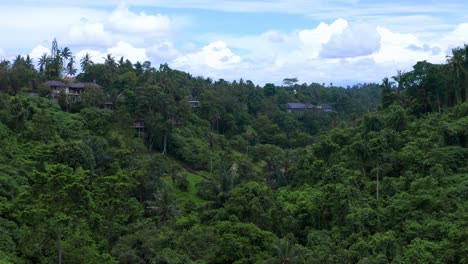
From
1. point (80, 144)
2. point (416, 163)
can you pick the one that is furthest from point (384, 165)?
point (80, 144)

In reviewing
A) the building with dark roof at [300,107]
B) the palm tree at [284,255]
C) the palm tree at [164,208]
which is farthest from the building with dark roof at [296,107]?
the palm tree at [284,255]

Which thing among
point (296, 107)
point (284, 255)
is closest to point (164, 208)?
point (284, 255)

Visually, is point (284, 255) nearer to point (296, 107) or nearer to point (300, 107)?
point (296, 107)

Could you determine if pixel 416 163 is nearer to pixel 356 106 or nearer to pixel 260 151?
pixel 260 151

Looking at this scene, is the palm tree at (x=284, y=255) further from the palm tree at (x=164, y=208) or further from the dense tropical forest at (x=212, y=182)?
the palm tree at (x=164, y=208)

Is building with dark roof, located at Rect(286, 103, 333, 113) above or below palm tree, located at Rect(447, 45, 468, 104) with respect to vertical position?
below

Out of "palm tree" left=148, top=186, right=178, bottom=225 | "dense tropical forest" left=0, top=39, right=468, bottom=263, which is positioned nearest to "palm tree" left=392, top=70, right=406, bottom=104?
"dense tropical forest" left=0, top=39, right=468, bottom=263

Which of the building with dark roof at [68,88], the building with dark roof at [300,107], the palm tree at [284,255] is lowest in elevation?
the palm tree at [284,255]

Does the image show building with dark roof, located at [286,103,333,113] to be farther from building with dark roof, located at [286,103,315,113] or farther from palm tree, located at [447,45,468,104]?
palm tree, located at [447,45,468,104]
